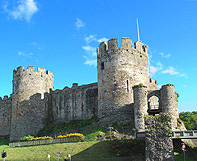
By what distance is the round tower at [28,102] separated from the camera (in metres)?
45.0

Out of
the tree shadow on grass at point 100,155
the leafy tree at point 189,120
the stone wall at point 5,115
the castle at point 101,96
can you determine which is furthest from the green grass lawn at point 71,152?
the leafy tree at point 189,120

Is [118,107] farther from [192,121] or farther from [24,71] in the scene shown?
[192,121]

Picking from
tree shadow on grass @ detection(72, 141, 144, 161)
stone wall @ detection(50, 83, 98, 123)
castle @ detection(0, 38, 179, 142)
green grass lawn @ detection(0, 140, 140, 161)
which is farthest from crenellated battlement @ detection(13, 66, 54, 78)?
tree shadow on grass @ detection(72, 141, 144, 161)

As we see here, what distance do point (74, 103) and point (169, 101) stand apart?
740 inches

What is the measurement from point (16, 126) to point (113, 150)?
943 inches

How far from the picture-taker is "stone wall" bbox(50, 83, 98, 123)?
1722 inches

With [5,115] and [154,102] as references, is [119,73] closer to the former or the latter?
[154,102]

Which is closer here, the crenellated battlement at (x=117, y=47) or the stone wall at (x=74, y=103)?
the crenellated battlement at (x=117, y=47)

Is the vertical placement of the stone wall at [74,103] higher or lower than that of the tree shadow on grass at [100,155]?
higher

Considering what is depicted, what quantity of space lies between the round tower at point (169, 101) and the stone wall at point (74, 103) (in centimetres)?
1293

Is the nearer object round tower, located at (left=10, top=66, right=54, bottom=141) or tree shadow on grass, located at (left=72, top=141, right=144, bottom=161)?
tree shadow on grass, located at (left=72, top=141, right=144, bottom=161)

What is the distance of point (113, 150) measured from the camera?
27391 mm

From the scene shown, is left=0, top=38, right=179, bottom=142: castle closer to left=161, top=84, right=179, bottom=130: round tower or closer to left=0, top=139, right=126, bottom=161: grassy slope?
left=161, top=84, right=179, bottom=130: round tower

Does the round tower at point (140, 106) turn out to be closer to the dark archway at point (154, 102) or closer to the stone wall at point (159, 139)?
→ the dark archway at point (154, 102)
